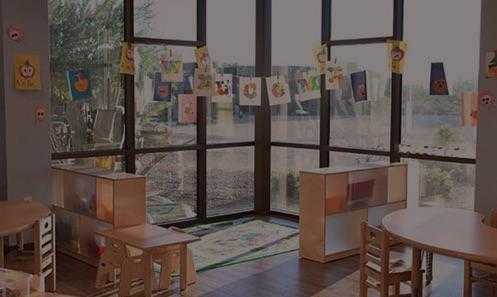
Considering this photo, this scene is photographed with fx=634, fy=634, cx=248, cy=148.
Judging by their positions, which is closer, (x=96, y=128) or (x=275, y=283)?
(x=275, y=283)

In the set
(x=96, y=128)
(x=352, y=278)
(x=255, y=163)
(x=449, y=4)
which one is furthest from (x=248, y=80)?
(x=352, y=278)

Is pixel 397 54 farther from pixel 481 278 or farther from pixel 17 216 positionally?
pixel 17 216

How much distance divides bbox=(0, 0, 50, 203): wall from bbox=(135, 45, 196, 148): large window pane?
1062 millimetres

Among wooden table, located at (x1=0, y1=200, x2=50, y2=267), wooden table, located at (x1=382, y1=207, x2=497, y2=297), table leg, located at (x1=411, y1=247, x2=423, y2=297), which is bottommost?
table leg, located at (x1=411, y1=247, x2=423, y2=297)

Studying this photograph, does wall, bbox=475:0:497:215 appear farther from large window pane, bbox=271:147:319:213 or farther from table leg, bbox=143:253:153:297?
table leg, bbox=143:253:153:297

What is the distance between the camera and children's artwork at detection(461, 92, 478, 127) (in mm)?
5941

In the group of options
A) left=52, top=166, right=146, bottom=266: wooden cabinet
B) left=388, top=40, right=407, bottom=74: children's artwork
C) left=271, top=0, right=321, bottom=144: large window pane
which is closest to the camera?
left=52, top=166, right=146, bottom=266: wooden cabinet

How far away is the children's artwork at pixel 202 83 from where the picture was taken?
23.1 feet

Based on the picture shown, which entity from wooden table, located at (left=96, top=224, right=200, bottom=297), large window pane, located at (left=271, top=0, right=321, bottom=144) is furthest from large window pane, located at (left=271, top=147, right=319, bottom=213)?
wooden table, located at (left=96, top=224, right=200, bottom=297)

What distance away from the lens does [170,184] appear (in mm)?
7031

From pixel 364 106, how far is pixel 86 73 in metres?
2.93

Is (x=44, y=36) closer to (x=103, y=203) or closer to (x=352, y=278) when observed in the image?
(x=103, y=203)

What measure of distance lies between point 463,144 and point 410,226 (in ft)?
7.22

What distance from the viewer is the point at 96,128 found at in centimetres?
639
